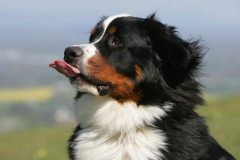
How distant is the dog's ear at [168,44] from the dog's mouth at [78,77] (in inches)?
28.9

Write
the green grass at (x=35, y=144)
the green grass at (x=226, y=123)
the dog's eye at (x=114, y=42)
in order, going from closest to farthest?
the dog's eye at (x=114, y=42), the green grass at (x=226, y=123), the green grass at (x=35, y=144)

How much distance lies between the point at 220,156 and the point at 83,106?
1649 mm

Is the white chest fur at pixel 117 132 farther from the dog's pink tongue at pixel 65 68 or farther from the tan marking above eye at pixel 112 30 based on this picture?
the tan marking above eye at pixel 112 30

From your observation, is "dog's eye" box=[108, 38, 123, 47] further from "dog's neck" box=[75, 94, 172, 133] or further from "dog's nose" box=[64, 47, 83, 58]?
"dog's neck" box=[75, 94, 172, 133]

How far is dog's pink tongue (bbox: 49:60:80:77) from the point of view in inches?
227

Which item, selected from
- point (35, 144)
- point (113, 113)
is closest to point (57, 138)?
point (35, 144)

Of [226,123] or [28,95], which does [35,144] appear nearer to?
[226,123]

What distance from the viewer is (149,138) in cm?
576

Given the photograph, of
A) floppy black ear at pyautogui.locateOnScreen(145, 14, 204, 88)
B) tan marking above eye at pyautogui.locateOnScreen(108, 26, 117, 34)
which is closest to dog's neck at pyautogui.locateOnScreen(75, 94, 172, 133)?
floppy black ear at pyautogui.locateOnScreen(145, 14, 204, 88)

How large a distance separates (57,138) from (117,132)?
10.6 metres

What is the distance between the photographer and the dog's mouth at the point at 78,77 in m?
5.75

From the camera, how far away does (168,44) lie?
592 centimetres

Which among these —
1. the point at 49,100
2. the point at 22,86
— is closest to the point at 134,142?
the point at 49,100

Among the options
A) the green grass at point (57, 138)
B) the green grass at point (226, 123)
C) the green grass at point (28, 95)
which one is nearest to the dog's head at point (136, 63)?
the green grass at point (226, 123)
